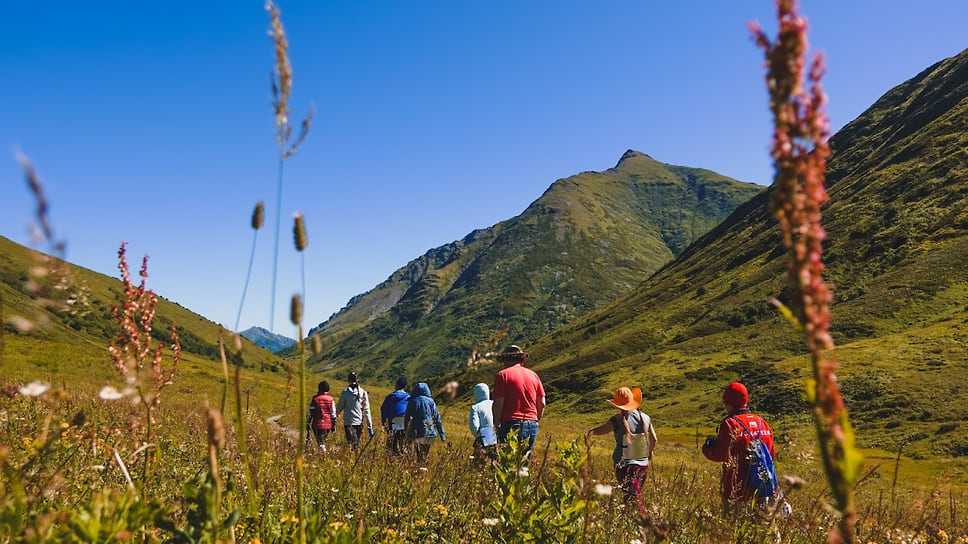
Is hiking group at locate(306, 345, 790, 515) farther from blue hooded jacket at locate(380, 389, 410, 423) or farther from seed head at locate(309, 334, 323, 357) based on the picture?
seed head at locate(309, 334, 323, 357)

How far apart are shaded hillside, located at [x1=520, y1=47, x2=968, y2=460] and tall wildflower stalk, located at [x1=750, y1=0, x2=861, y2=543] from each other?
58830 mm

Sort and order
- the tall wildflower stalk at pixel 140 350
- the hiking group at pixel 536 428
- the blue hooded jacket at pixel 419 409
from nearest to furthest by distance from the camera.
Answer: the tall wildflower stalk at pixel 140 350 → the hiking group at pixel 536 428 → the blue hooded jacket at pixel 419 409

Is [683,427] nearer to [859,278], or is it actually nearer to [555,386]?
[555,386]

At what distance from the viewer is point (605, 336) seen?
149000mm

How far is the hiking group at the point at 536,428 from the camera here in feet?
18.9

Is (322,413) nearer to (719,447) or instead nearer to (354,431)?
(354,431)

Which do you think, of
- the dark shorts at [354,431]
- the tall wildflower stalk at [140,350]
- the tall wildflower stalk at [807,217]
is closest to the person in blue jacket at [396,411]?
the dark shorts at [354,431]

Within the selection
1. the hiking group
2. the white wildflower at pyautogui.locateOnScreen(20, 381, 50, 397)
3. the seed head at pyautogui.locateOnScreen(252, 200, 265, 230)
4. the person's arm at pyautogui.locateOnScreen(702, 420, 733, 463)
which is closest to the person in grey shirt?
the hiking group

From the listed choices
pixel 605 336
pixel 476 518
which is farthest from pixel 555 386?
pixel 476 518

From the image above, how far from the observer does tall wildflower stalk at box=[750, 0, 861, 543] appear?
3.10 ft

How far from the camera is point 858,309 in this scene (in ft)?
302

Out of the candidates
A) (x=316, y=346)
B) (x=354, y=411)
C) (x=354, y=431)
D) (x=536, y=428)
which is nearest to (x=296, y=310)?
(x=316, y=346)

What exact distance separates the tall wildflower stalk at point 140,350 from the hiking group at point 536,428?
194 cm

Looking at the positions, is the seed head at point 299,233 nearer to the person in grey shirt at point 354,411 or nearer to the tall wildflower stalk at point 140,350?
the tall wildflower stalk at point 140,350
